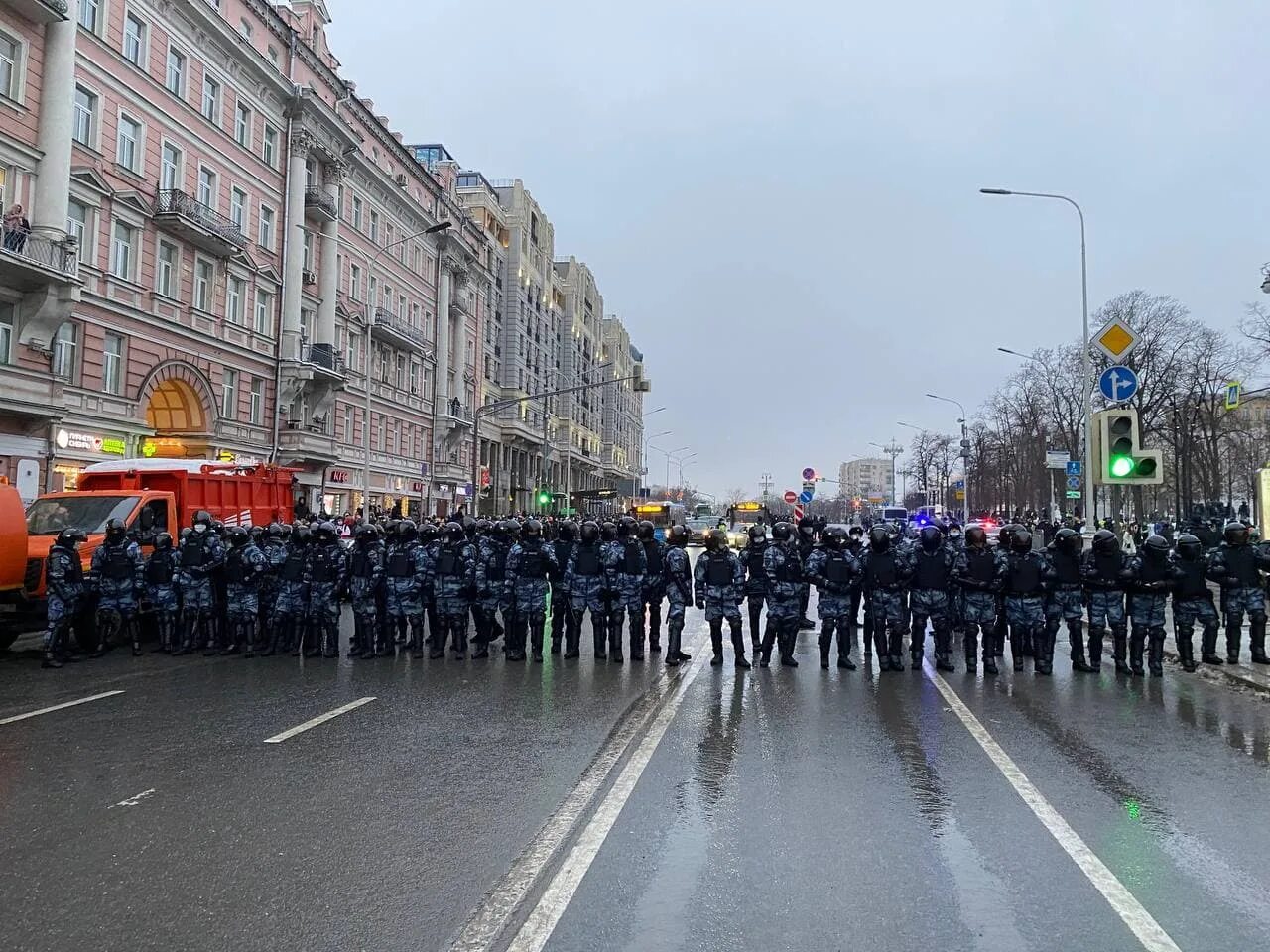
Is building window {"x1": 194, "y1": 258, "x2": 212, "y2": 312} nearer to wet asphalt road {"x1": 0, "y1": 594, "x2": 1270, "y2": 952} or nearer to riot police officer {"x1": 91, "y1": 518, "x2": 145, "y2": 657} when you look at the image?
riot police officer {"x1": 91, "y1": 518, "x2": 145, "y2": 657}

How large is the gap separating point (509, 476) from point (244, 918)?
6771cm

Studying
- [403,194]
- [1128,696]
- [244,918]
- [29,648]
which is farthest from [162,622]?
[403,194]

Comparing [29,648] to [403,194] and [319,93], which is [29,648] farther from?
[403,194]

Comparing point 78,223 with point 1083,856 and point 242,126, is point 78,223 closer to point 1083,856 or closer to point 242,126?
point 242,126

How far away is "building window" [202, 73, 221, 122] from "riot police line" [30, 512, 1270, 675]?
2648 cm

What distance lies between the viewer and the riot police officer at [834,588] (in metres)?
11.4

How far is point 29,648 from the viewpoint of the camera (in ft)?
42.6

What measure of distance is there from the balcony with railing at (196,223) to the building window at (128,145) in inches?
45.9

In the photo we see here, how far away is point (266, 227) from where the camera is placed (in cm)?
3775

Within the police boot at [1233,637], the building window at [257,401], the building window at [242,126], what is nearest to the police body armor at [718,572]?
the police boot at [1233,637]

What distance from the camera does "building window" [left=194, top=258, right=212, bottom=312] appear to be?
107ft

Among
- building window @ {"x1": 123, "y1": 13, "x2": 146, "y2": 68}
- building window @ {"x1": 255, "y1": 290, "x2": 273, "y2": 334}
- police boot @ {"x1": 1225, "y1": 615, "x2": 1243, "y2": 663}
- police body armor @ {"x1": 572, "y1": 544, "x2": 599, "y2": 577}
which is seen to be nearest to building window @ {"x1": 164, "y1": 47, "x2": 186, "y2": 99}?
building window @ {"x1": 123, "y1": 13, "x2": 146, "y2": 68}

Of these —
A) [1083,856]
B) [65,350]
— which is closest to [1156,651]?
[1083,856]

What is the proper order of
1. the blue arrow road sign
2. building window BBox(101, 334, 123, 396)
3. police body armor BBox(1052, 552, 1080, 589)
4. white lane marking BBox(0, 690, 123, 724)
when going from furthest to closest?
building window BBox(101, 334, 123, 396) → the blue arrow road sign → police body armor BBox(1052, 552, 1080, 589) → white lane marking BBox(0, 690, 123, 724)
